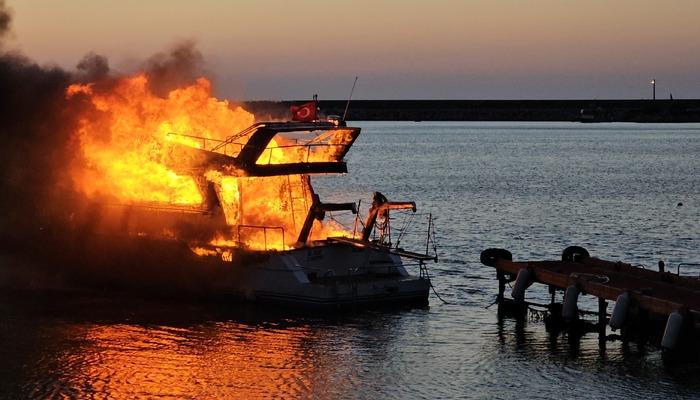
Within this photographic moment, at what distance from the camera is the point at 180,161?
39938 mm

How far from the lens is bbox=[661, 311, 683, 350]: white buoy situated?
30422mm

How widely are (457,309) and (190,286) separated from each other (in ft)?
29.8

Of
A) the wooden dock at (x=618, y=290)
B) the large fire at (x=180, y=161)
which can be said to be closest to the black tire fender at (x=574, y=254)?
the wooden dock at (x=618, y=290)

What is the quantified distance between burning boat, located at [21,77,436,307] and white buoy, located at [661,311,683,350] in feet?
30.1

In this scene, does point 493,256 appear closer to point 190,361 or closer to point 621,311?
point 621,311

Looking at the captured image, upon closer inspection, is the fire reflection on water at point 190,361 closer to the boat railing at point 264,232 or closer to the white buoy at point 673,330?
the boat railing at point 264,232

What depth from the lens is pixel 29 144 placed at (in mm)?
43781

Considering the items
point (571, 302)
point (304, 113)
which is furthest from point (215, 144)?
point (571, 302)

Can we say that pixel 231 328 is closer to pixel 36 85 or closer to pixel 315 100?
pixel 315 100

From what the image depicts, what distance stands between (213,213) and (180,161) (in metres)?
2.16

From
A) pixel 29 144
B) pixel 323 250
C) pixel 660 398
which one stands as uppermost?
pixel 29 144

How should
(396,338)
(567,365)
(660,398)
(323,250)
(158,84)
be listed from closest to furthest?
1. (660,398)
2. (567,365)
3. (396,338)
4. (323,250)
5. (158,84)

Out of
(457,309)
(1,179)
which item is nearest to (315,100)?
(457,309)

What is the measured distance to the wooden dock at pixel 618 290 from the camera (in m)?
30.7
